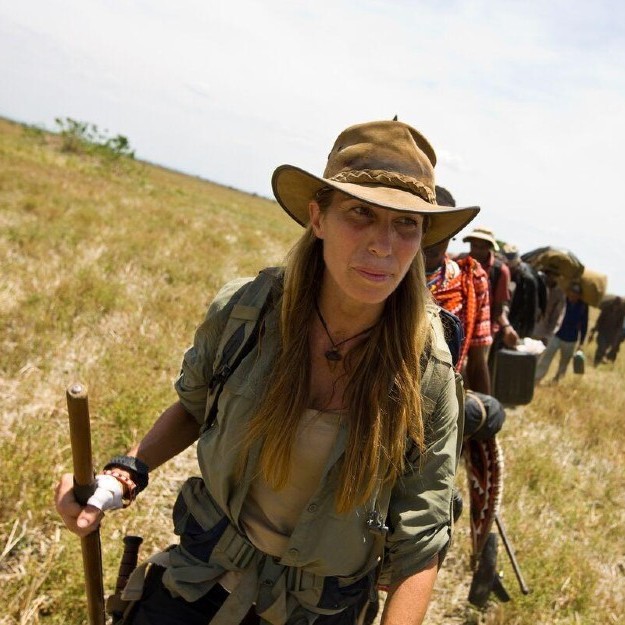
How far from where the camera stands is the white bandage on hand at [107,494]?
1.61 m

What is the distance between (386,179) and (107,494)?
1.17 metres

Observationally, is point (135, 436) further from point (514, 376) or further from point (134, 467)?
point (514, 376)

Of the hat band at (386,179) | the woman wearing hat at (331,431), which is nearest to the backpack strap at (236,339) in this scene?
the woman wearing hat at (331,431)

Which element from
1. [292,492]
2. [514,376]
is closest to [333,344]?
[292,492]

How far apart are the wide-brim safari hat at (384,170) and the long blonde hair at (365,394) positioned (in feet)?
0.81

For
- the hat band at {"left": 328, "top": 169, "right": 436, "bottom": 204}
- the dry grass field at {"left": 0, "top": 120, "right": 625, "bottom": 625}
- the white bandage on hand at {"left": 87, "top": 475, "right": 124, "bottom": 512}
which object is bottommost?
the dry grass field at {"left": 0, "top": 120, "right": 625, "bottom": 625}

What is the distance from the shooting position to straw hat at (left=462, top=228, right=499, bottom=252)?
5.37 m

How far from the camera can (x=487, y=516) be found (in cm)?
314

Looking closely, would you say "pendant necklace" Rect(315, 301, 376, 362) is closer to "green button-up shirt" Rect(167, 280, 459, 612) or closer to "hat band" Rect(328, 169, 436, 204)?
"green button-up shirt" Rect(167, 280, 459, 612)

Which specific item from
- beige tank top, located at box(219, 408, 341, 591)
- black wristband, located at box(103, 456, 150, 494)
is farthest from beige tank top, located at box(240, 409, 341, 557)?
black wristband, located at box(103, 456, 150, 494)

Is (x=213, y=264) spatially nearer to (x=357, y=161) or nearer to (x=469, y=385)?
(x=469, y=385)

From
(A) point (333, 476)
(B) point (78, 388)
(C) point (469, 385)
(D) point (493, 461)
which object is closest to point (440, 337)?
(A) point (333, 476)

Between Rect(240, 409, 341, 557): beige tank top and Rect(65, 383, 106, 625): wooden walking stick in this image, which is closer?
Rect(65, 383, 106, 625): wooden walking stick

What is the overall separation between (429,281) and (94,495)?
7.56ft
